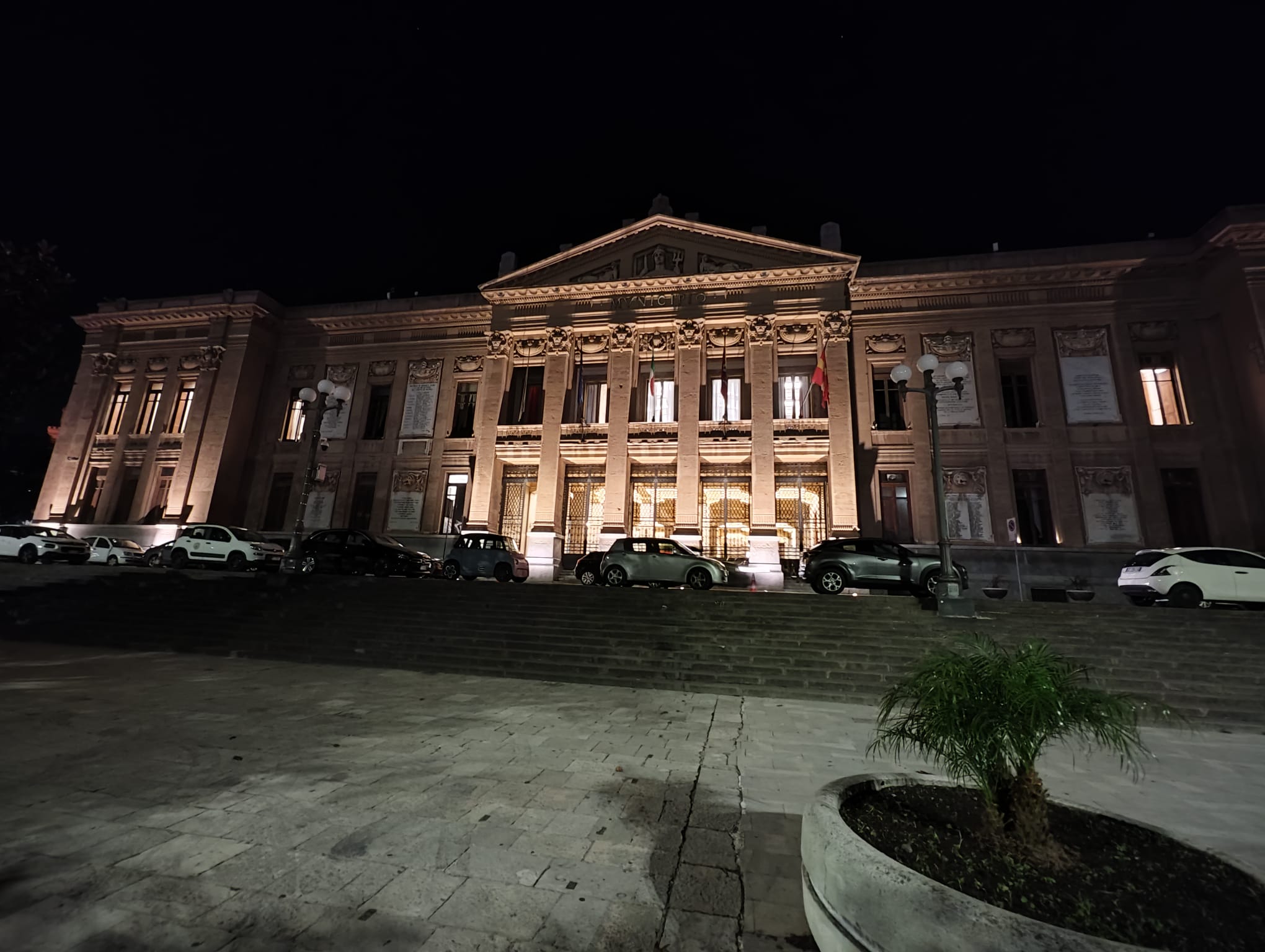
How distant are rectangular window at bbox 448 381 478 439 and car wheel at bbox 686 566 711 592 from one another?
47.5ft

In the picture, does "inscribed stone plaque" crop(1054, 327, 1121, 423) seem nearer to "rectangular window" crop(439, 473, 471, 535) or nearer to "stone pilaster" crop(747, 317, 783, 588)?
"stone pilaster" crop(747, 317, 783, 588)

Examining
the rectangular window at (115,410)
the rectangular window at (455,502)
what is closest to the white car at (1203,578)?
the rectangular window at (455,502)

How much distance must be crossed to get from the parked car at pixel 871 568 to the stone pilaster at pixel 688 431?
6.45m

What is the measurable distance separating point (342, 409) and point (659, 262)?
55.2 ft

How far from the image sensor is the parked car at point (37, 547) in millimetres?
19172

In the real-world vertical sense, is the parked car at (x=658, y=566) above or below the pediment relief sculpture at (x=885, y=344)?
below

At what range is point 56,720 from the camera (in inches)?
239

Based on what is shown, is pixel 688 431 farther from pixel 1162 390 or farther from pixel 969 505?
pixel 1162 390

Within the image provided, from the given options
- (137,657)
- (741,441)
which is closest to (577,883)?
(137,657)

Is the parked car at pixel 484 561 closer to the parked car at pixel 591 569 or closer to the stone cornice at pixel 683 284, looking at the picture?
the parked car at pixel 591 569

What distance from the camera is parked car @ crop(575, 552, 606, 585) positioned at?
1587cm

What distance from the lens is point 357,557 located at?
16.9m

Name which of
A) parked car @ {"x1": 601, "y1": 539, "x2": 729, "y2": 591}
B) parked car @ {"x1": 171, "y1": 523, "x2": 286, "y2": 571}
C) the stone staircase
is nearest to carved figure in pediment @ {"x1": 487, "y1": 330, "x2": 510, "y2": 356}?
parked car @ {"x1": 171, "y1": 523, "x2": 286, "y2": 571}

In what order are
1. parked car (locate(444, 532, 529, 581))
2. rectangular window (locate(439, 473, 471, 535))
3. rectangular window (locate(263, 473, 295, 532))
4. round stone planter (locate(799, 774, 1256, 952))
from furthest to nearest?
rectangular window (locate(263, 473, 295, 532)) < rectangular window (locate(439, 473, 471, 535)) < parked car (locate(444, 532, 529, 581)) < round stone planter (locate(799, 774, 1256, 952))
